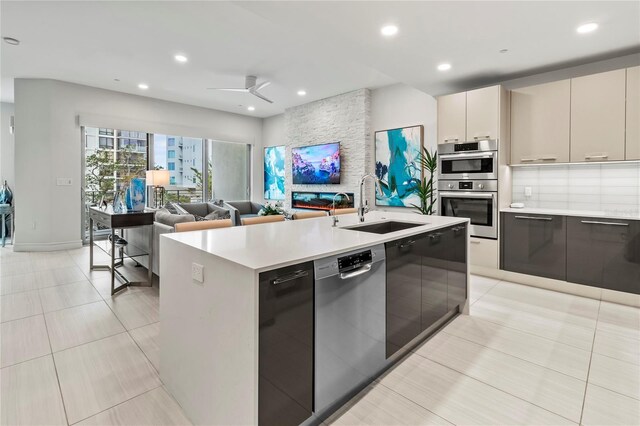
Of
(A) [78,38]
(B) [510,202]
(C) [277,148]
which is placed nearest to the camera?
(A) [78,38]

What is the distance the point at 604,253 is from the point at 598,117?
1.43m

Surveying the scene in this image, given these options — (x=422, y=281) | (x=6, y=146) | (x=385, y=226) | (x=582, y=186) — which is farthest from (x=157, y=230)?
(x=6, y=146)

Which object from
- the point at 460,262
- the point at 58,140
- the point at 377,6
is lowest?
the point at 460,262

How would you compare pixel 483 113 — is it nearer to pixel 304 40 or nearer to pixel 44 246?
pixel 304 40

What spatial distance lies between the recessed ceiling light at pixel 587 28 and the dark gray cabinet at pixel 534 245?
5.93 ft

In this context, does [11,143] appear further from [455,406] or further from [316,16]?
[455,406]

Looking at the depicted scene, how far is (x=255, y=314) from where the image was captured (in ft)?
3.91

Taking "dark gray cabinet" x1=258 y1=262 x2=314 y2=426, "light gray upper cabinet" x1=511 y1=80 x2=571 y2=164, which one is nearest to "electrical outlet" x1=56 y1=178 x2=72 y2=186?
"dark gray cabinet" x1=258 y1=262 x2=314 y2=426

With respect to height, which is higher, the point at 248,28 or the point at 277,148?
the point at 248,28

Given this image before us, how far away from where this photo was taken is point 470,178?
405 cm

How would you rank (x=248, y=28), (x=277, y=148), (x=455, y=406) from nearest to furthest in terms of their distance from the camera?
(x=455, y=406), (x=248, y=28), (x=277, y=148)

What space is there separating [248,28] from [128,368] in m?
3.50

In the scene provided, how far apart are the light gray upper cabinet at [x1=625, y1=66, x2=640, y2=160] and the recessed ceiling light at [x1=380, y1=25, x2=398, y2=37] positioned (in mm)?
2427

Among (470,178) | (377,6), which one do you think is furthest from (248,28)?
(470,178)
